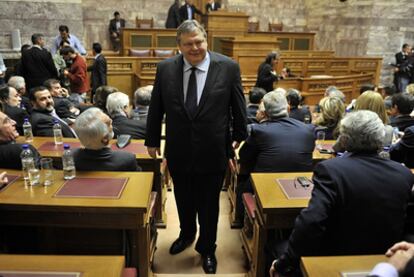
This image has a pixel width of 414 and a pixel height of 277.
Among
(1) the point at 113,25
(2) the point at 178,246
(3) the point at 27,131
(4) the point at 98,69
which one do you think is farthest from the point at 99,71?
(1) the point at 113,25

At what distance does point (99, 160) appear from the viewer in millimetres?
2348

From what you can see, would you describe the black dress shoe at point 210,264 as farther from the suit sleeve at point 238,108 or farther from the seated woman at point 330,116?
the seated woman at point 330,116

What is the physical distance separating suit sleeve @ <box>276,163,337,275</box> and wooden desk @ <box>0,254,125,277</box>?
76 cm

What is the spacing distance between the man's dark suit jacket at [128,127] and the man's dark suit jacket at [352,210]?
6.56ft

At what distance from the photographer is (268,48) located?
852cm

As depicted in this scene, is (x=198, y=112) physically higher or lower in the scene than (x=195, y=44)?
lower

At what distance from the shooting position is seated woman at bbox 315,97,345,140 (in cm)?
351

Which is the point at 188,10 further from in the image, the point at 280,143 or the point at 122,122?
the point at 280,143

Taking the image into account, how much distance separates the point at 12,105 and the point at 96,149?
2.11m

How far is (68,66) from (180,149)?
467cm

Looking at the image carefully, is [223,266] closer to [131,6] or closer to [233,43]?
[233,43]

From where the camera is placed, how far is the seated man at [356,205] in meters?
1.63

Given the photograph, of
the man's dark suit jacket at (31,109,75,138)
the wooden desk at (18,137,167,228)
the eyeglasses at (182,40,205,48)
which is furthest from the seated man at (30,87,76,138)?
the eyeglasses at (182,40,205,48)

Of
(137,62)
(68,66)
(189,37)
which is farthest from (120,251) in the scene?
(137,62)
